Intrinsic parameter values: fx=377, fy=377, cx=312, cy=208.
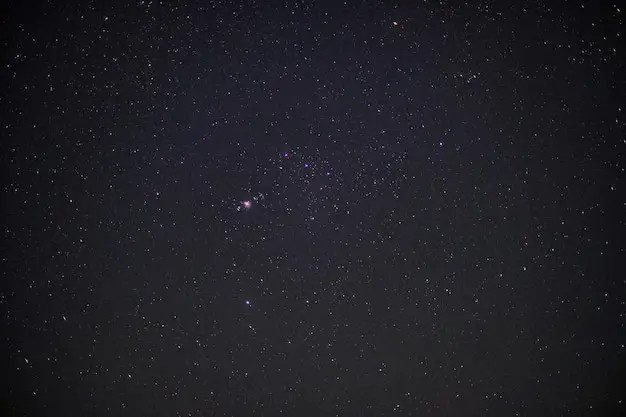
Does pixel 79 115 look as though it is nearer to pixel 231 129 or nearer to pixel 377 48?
pixel 231 129

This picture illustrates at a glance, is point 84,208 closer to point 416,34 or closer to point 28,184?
point 28,184

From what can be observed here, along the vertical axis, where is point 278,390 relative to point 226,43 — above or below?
below

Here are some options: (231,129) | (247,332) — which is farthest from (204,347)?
(231,129)

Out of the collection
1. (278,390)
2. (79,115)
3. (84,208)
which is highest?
(79,115)

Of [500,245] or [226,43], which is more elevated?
[226,43]

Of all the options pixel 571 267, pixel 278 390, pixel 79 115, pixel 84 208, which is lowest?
pixel 278 390

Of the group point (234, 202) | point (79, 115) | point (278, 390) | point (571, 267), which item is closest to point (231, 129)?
point (234, 202)
